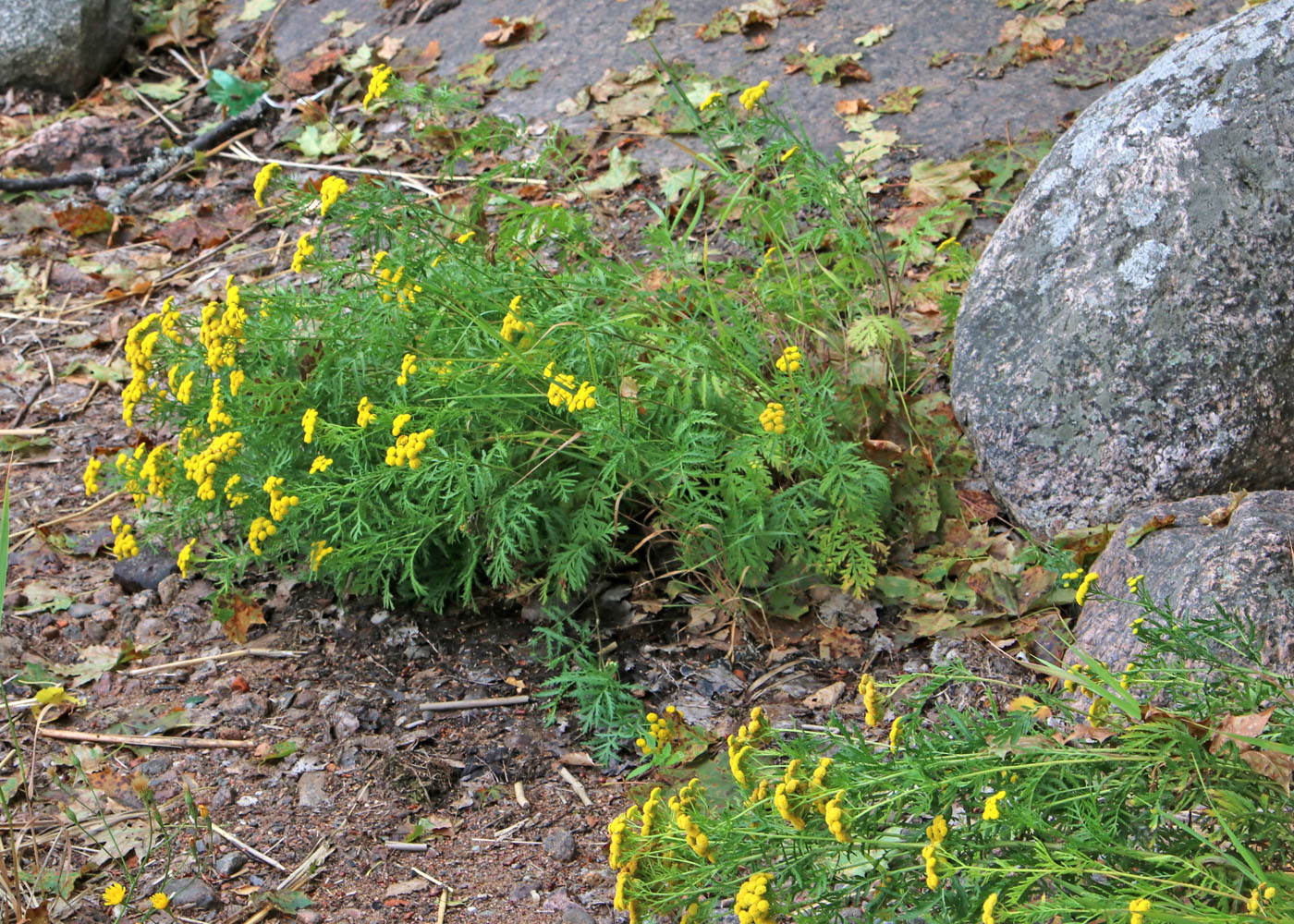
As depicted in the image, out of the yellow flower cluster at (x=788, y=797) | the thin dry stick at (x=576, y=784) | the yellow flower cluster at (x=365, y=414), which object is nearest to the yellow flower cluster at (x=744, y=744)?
the yellow flower cluster at (x=788, y=797)

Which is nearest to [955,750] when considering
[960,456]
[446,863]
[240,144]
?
[446,863]

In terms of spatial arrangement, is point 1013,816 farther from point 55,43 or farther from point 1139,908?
point 55,43

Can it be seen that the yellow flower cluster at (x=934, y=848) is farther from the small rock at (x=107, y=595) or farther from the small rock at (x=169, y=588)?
the small rock at (x=107, y=595)

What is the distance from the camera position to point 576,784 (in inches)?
112

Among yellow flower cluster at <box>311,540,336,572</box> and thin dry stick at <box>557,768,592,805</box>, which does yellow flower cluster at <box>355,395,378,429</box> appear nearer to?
yellow flower cluster at <box>311,540,336,572</box>

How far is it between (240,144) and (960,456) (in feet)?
15.9

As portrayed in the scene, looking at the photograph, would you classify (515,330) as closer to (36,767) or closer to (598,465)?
(598,465)

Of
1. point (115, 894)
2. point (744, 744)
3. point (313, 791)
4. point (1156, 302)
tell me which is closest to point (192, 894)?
point (115, 894)

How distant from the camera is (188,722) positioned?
120 inches

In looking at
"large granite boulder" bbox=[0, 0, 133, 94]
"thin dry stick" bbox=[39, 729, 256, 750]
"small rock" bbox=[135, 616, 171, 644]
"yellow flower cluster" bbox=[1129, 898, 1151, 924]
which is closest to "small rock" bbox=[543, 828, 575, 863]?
"thin dry stick" bbox=[39, 729, 256, 750]

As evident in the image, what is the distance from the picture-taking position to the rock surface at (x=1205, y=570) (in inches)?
93.5

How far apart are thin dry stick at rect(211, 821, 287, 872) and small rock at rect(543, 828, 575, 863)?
1.97ft

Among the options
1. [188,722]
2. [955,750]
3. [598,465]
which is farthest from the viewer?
[598,465]

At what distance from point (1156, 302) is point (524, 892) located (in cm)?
228
